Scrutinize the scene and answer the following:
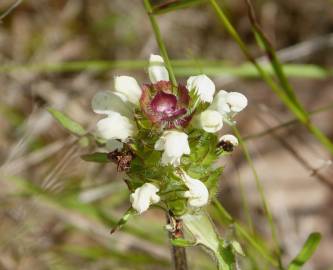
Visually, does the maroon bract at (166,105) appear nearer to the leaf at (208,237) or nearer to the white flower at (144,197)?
the white flower at (144,197)

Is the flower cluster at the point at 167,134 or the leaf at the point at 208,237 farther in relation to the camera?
the leaf at the point at 208,237

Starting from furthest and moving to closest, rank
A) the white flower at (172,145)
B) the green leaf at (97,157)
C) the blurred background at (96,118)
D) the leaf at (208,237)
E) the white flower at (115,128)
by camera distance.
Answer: the blurred background at (96,118) → the green leaf at (97,157) → the leaf at (208,237) → the white flower at (115,128) → the white flower at (172,145)

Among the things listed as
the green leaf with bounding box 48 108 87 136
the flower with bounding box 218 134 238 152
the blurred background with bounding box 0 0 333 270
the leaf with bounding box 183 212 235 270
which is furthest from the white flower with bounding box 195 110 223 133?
the blurred background with bounding box 0 0 333 270

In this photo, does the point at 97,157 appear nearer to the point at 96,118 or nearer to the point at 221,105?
the point at 221,105

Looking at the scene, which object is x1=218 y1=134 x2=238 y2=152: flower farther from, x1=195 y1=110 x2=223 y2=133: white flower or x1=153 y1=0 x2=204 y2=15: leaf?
x1=153 y1=0 x2=204 y2=15: leaf

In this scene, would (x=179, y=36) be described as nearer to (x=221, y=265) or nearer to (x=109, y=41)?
(x=109, y=41)

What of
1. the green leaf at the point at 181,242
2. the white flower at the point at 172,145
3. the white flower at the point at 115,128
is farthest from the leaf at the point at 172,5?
the green leaf at the point at 181,242

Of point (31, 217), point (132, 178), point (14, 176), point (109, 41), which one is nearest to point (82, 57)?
point (109, 41)
